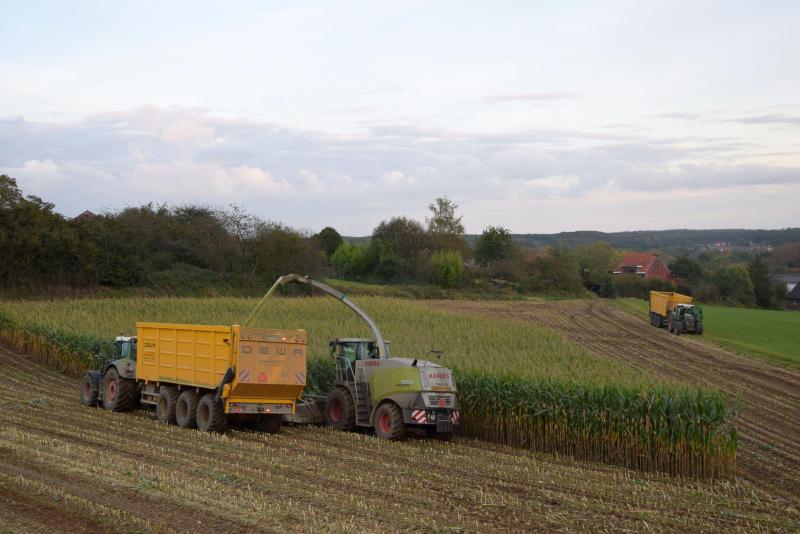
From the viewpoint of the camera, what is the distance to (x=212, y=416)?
16953 mm

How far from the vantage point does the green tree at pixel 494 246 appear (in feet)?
322

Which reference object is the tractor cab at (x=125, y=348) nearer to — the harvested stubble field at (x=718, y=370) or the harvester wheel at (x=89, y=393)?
the harvester wheel at (x=89, y=393)

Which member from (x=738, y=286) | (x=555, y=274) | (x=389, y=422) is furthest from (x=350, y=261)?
(x=389, y=422)

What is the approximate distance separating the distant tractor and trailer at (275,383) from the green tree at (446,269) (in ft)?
210

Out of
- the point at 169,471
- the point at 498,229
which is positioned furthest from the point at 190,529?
the point at 498,229

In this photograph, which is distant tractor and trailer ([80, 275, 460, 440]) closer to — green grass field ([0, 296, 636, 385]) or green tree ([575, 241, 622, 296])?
green grass field ([0, 296, 636, 385])

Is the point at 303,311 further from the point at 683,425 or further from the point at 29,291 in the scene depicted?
the point at 683,425

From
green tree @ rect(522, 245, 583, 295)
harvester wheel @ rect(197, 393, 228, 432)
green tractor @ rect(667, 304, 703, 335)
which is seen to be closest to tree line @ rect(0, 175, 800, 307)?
green tree @ rect(522, 245, 583, 295)

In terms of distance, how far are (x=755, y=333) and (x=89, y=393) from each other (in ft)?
139

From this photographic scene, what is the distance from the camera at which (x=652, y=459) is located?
15.7 m

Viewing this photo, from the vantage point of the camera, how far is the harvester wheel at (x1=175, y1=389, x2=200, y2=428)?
17719mm

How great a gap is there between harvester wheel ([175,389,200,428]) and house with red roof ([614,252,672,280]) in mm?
114224

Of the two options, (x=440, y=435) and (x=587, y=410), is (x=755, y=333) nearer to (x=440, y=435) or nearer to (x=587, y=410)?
(x=587, y=410)

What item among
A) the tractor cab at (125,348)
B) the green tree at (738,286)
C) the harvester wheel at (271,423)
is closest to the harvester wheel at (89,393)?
the tractor cab at (125,348)
